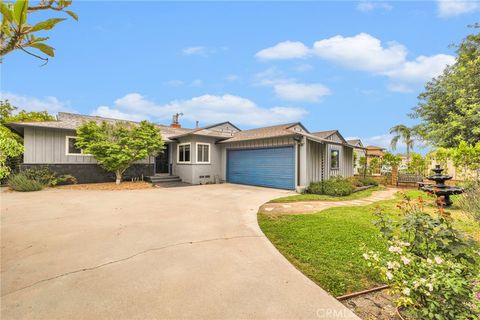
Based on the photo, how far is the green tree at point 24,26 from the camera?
1.55 metres

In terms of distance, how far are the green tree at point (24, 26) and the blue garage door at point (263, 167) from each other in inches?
394

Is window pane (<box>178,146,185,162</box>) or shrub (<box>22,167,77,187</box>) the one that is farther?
window pane (<box>178,146,185,162</box>)

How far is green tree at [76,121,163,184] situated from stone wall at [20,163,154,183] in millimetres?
1171

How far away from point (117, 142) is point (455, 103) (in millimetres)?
20940

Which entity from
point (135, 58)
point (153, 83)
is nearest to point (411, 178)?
point (135, 58)

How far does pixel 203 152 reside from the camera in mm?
13797

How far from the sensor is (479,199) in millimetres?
4543

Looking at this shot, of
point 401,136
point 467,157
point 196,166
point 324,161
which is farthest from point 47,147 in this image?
point 401,136

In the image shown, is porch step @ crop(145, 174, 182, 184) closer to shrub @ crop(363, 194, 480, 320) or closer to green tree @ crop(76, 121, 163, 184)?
green tree @ crop(76, 121, 163, 184)

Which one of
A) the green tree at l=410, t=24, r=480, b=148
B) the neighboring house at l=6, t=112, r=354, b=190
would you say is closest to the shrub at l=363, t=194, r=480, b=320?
the neighboring house at l=6, t=112, r=354, b=190

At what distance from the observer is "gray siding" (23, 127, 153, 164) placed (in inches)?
421

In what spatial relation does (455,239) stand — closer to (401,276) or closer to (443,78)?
(401,276)

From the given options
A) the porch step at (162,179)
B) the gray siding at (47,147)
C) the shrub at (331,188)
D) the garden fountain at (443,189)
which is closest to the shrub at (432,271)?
the garden fountain at (443,189)

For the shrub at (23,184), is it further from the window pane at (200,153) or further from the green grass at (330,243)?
the green grass at (330,243)
